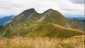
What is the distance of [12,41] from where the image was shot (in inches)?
566

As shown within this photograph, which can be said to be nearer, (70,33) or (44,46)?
(44,46)

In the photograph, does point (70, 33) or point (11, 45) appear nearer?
point (11, 45)

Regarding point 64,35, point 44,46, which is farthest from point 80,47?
point 64,35

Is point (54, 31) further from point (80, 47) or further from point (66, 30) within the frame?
point (80, 47)

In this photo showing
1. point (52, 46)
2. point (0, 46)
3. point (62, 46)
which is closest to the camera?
point (0, 46)

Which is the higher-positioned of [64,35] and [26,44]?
[26,44]

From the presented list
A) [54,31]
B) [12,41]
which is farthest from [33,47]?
[54,31]

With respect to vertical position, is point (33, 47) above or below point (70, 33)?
above

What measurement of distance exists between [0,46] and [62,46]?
450 cm

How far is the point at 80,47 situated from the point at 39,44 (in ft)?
9.33

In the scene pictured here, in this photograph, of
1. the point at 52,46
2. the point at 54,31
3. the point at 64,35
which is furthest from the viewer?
the point at 54,31

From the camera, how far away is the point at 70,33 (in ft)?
591

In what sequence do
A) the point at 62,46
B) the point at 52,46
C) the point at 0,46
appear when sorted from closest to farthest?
1. the point at 0,46
2. the point at 52,46
3. the point at 62,46

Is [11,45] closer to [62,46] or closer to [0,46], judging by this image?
[0,46]
